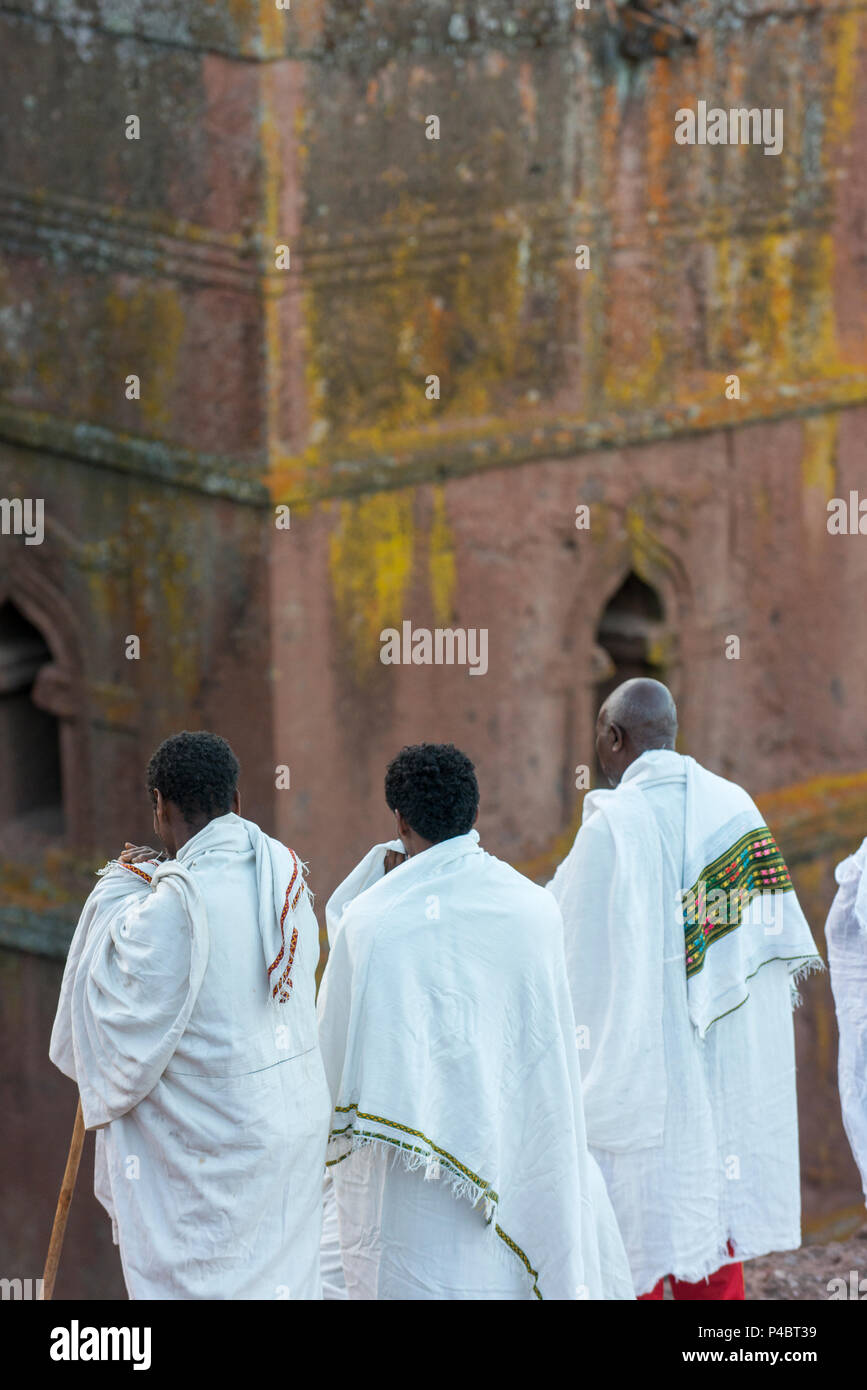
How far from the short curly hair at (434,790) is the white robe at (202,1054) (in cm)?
26

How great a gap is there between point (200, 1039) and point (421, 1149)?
50cm

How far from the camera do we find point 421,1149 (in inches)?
169

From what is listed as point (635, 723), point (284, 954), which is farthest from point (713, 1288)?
point (284, 954)

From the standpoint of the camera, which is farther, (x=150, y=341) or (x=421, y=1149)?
(x=150, y=341)

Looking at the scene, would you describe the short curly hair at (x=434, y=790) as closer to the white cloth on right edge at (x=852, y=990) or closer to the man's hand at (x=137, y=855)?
the man's hand at (x=137, y=855)

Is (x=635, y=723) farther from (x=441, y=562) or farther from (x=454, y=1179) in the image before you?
(x=441, y=562)

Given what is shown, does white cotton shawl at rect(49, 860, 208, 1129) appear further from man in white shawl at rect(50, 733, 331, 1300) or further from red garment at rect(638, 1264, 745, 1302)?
red garment at rect(638, 1264, 745, 1302)

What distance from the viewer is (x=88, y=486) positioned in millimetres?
8453

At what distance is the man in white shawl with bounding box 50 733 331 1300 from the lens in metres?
4.14

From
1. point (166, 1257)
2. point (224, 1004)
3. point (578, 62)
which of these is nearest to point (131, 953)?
point (224, 1004)

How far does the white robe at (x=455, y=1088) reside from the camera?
429 centimetres

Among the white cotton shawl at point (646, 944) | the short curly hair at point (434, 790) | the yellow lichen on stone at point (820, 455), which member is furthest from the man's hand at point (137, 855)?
the yellow lichen on stone at point (820, 455)

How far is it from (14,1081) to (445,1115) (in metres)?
5.22

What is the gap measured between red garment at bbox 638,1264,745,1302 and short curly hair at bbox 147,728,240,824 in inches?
70.0
